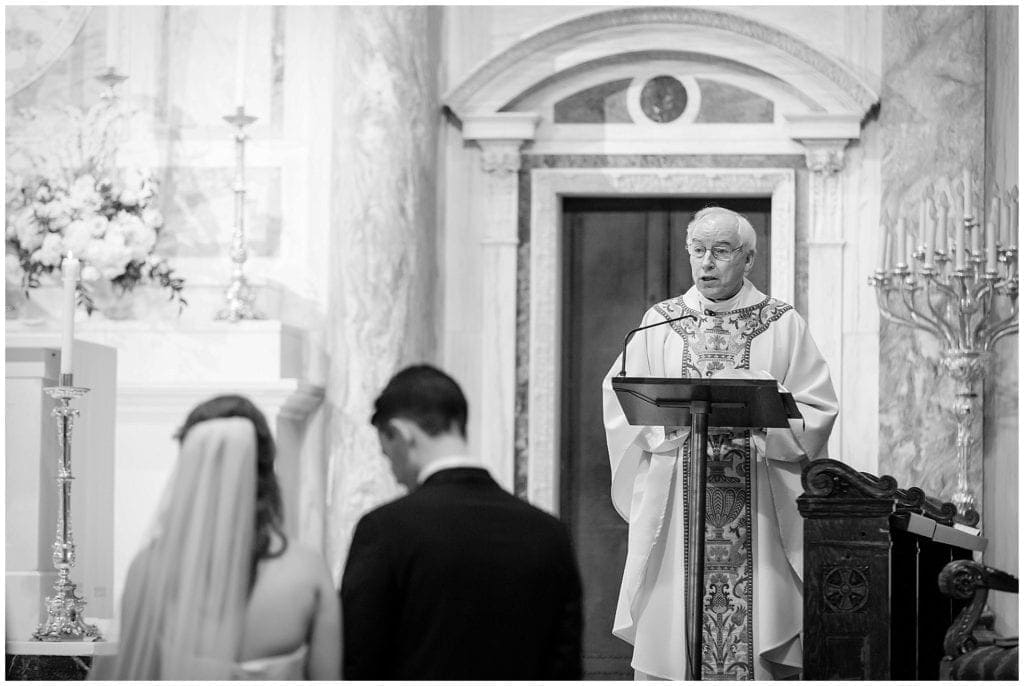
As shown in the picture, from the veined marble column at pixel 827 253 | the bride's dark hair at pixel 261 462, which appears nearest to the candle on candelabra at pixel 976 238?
the veined marble column at pixel 827 253

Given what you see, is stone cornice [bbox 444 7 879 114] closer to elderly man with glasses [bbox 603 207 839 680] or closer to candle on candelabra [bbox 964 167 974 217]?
candle on candelabra [bbox 964 167 974 217]

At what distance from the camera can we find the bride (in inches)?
122

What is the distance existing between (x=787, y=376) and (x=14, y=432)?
3682 mm

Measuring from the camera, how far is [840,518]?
15.4ft

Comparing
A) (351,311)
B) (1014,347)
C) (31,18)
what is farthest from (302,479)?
(1014,347)

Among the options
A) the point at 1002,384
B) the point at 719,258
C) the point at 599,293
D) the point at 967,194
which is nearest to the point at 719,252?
the point at 719,258

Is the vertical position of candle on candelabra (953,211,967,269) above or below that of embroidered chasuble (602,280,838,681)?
above

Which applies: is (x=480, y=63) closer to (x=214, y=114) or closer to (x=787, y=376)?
(x=214, y=114)

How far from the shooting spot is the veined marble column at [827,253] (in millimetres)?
8125

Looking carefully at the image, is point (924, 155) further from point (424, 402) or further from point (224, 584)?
point (224, 584)

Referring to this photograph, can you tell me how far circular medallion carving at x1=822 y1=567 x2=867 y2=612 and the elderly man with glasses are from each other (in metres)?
0.68

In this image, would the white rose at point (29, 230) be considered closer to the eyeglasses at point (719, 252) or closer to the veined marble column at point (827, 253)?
the eyeglasses at point (719, 252)

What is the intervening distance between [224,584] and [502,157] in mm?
5491

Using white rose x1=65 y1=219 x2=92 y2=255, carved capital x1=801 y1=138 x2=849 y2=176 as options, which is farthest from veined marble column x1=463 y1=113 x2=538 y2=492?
white rose x1=65 y1=219 x2=92 y2=255
